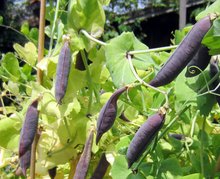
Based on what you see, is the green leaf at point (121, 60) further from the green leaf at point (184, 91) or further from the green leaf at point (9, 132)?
the green leaf at point (9, 132)

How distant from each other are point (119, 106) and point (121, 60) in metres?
Result: 0.06

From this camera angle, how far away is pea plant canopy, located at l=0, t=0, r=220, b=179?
0.38 meters

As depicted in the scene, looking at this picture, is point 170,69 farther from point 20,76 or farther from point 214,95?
point 20,76

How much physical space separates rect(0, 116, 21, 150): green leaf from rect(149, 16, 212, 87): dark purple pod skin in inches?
8.3

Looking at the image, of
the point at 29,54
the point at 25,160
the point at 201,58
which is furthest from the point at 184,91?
the point at 29,54

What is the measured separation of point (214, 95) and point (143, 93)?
134mm

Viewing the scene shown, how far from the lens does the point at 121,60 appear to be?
44 centimetres

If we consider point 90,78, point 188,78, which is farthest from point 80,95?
point 188,78

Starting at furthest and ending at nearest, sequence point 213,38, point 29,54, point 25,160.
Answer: point 29,54 → point 25,160 → point 213,38

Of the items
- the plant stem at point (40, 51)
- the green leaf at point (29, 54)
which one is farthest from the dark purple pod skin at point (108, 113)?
the green leaf at point (29, 54)

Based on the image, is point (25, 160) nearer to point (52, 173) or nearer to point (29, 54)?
point (52, 173)

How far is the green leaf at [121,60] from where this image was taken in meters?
0.43

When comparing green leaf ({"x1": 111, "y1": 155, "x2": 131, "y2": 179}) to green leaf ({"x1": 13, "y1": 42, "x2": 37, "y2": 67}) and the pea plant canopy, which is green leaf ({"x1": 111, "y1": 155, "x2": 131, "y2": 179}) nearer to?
the pea plant canopy

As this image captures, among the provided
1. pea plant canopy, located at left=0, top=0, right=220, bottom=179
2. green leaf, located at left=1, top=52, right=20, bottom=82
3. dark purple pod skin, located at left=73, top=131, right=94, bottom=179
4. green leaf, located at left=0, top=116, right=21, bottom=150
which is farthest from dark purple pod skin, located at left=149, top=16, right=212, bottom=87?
green leaf, located at left=1, top=52, right=20, bottom=82
